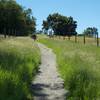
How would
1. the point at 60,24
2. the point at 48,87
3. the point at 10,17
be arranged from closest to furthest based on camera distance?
the point at 48,87 → the point at 10,17 → the point at 60,24

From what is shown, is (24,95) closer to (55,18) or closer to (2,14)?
(2,14)

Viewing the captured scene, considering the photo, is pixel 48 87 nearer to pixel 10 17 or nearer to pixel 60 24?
pixel 10 17

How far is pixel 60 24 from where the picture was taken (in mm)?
122750

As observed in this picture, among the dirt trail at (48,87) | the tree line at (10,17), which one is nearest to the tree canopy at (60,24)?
the tree line at (10,17)

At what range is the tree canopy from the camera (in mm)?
122262

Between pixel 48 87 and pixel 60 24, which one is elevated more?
pixel 60 24

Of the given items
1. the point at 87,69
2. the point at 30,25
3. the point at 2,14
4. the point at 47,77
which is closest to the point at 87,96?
the point at 87,69

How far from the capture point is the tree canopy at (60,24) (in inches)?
4813

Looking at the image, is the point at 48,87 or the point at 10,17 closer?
the point at 48,87

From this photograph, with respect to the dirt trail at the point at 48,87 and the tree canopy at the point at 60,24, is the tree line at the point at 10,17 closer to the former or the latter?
the tree canopy at the point at 60,24

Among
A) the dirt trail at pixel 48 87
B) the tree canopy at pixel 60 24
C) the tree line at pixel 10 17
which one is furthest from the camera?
the tree canopy at pixel 60 24

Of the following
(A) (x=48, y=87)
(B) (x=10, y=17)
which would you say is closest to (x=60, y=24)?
(B) (x=10, y=17)

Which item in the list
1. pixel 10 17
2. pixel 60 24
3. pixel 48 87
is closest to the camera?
pixel 48 87

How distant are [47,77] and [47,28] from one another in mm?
113432
